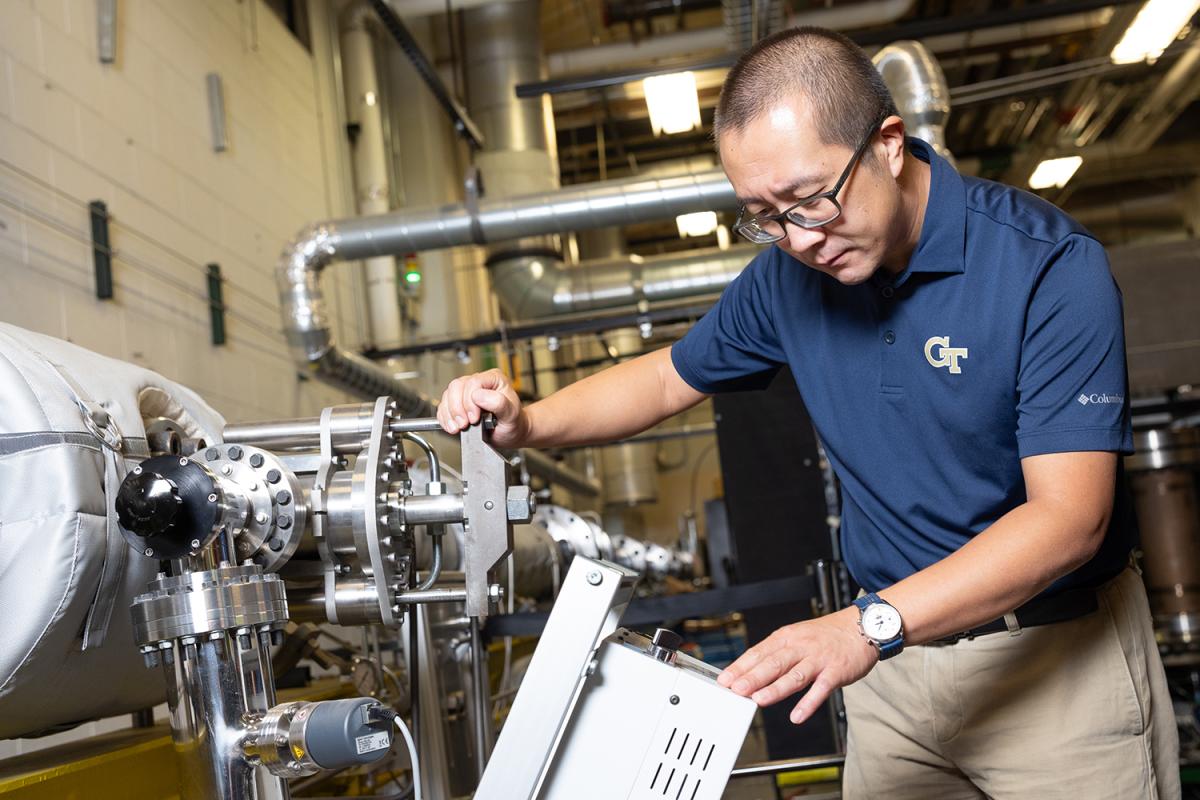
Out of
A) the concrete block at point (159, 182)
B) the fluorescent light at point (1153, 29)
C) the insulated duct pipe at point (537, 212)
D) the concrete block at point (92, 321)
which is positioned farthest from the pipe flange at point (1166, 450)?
the concrete block at point (159, 182)

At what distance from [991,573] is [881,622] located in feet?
0.37

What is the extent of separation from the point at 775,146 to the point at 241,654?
A: 733 millimetres

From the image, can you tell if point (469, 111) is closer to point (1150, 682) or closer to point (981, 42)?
point (981, 42)

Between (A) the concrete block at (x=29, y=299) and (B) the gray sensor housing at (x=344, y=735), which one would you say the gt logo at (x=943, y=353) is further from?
(A) the concrete block at (x=29, y=299)

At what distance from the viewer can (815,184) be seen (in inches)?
41.9

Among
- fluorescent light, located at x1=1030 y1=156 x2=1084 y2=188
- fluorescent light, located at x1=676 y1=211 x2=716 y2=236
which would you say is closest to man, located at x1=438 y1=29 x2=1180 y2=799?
fluorescent light, located at x1=676 y1=211 x2=716 y2=236

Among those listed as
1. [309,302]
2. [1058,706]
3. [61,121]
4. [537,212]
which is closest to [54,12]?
[61,121]

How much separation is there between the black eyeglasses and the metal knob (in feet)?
1.35

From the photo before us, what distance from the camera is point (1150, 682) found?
3.98 ft

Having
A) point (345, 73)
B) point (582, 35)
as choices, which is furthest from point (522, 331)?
point (582, 35)

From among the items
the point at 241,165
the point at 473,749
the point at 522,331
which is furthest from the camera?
the point at 522,331

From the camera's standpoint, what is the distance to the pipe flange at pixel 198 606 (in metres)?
1.05

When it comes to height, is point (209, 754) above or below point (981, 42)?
below

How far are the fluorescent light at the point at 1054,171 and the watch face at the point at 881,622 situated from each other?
618 centimetres
